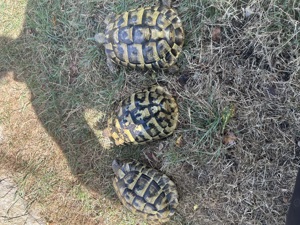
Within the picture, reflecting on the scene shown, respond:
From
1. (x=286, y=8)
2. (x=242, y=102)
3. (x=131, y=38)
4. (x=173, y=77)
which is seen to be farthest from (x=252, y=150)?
(x=131, y=38)

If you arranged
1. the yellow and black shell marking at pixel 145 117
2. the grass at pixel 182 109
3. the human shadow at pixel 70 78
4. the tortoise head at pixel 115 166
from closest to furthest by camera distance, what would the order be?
1. the grass at pixel 182 109
2. the yellow and black shell marking at pixel 145 117
3. the tortoise head at pixel 115 166
4. the human shadow at pixel 70 78

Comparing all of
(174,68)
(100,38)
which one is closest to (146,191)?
(174,68)

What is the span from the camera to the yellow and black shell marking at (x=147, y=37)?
3.11m

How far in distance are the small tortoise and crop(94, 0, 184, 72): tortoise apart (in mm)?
1070

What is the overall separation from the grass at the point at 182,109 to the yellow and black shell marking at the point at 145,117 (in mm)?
140

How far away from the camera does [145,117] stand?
10.6ft

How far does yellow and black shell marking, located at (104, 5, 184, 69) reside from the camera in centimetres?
311

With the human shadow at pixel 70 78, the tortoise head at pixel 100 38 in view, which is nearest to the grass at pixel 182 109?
the human shadow at pixel 70 78

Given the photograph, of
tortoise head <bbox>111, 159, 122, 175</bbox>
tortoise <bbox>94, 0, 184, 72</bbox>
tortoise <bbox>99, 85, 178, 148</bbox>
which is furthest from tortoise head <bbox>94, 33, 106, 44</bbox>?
tortoise head <bbox>111, 159, 122, 175</bbox>

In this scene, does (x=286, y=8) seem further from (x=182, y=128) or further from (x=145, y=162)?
(x=145, y=162)

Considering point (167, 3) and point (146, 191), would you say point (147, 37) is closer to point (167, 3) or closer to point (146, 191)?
point (167, 3)

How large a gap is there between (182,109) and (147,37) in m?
0.80

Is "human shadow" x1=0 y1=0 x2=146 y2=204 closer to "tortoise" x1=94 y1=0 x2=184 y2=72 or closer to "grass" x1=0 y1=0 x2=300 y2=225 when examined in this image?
"grass" x1=0 y1=0 x2=300 y2=225

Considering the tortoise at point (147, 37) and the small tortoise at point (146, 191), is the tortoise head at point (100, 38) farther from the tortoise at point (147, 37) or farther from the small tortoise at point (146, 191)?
the small tortoise at point (146, 191)
